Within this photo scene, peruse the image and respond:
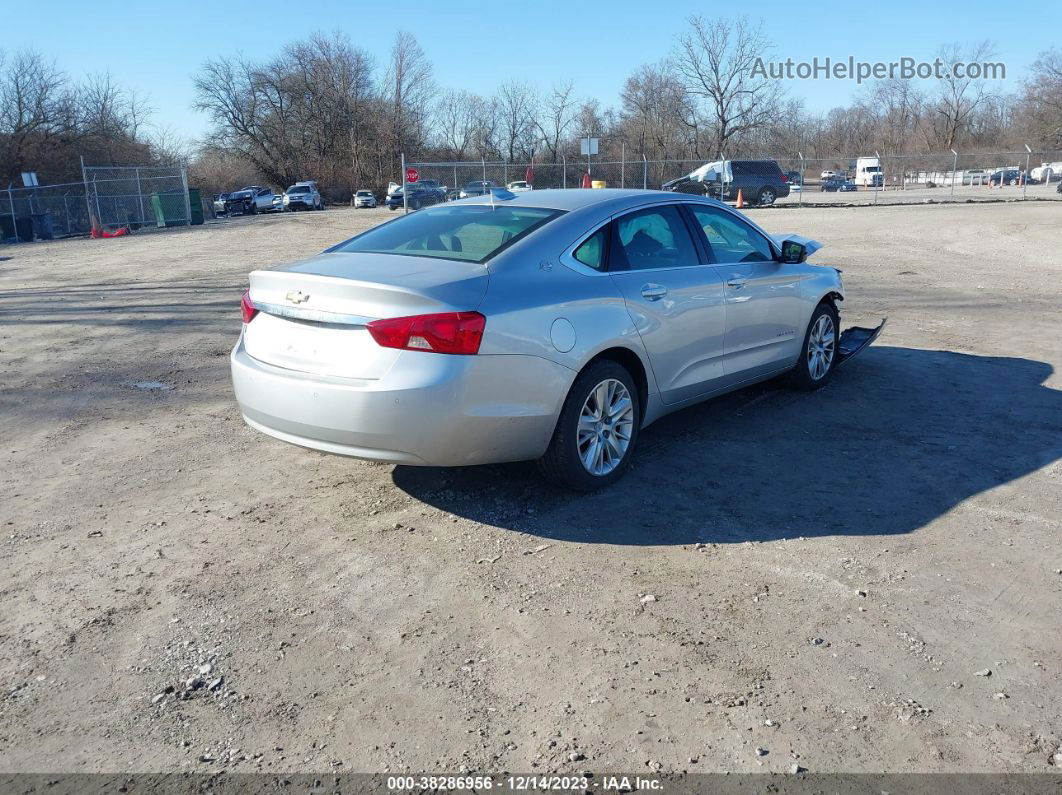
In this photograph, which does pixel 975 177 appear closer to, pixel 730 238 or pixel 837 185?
pixel 837 185

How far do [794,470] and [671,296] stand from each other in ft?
4.10

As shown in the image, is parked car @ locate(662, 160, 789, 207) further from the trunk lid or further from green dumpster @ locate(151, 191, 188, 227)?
the trunk lid

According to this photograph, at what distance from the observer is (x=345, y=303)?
4.16m

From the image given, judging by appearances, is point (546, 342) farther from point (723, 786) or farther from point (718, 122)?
point (718, 122)

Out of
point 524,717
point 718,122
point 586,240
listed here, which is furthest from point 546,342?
point 718,122

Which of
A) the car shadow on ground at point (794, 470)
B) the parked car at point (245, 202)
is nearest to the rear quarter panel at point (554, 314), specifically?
the car shadow on ground at point (794, 470)

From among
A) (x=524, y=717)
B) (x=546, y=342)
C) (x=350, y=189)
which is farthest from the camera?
(x=350, y=189)

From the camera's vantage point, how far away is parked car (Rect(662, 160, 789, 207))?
3712 cm

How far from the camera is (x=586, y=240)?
4.82 meters

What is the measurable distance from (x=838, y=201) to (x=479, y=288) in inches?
1609

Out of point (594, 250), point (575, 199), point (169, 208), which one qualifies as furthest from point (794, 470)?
point (169, 208)

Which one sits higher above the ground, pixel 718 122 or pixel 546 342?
pixel 718 122

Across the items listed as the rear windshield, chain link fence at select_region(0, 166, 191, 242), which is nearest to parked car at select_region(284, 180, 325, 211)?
chain link fence at select_region(0, 166, 191, 242)

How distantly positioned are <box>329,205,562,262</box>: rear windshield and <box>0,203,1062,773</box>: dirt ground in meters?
1.30
